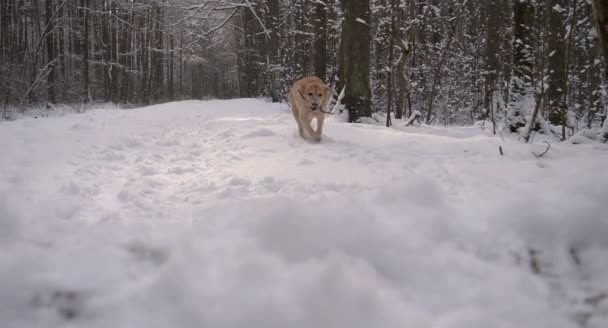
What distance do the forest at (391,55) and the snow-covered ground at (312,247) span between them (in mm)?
1575

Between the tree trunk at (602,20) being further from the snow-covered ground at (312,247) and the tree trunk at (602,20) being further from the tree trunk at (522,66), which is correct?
the tree trunk at (522,66)

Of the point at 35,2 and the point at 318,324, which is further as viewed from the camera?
the point at 35,2

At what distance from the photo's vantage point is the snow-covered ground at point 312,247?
1612 mm

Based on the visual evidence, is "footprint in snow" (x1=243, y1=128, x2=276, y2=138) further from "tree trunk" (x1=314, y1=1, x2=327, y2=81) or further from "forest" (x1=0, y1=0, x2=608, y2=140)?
"tree trunk" (x1=314, y1=1, x2=327, y2=81)

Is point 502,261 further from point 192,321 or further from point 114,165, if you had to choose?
point 114,165

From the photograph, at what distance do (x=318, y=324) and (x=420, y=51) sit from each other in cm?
1860

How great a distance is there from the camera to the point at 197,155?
16.0ft

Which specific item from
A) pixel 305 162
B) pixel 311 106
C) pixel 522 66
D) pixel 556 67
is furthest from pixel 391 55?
pixel 556 67

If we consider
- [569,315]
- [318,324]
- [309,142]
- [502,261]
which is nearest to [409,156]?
[309,142]

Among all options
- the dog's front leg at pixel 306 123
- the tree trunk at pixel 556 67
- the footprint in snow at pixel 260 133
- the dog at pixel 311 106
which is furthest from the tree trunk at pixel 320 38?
the dog's front leg at pixel 306 123

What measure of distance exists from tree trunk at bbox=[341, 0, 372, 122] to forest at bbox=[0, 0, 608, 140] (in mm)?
21

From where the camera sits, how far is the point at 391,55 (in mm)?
7320

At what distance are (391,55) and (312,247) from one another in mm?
6033

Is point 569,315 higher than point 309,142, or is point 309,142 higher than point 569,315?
point 309,142
